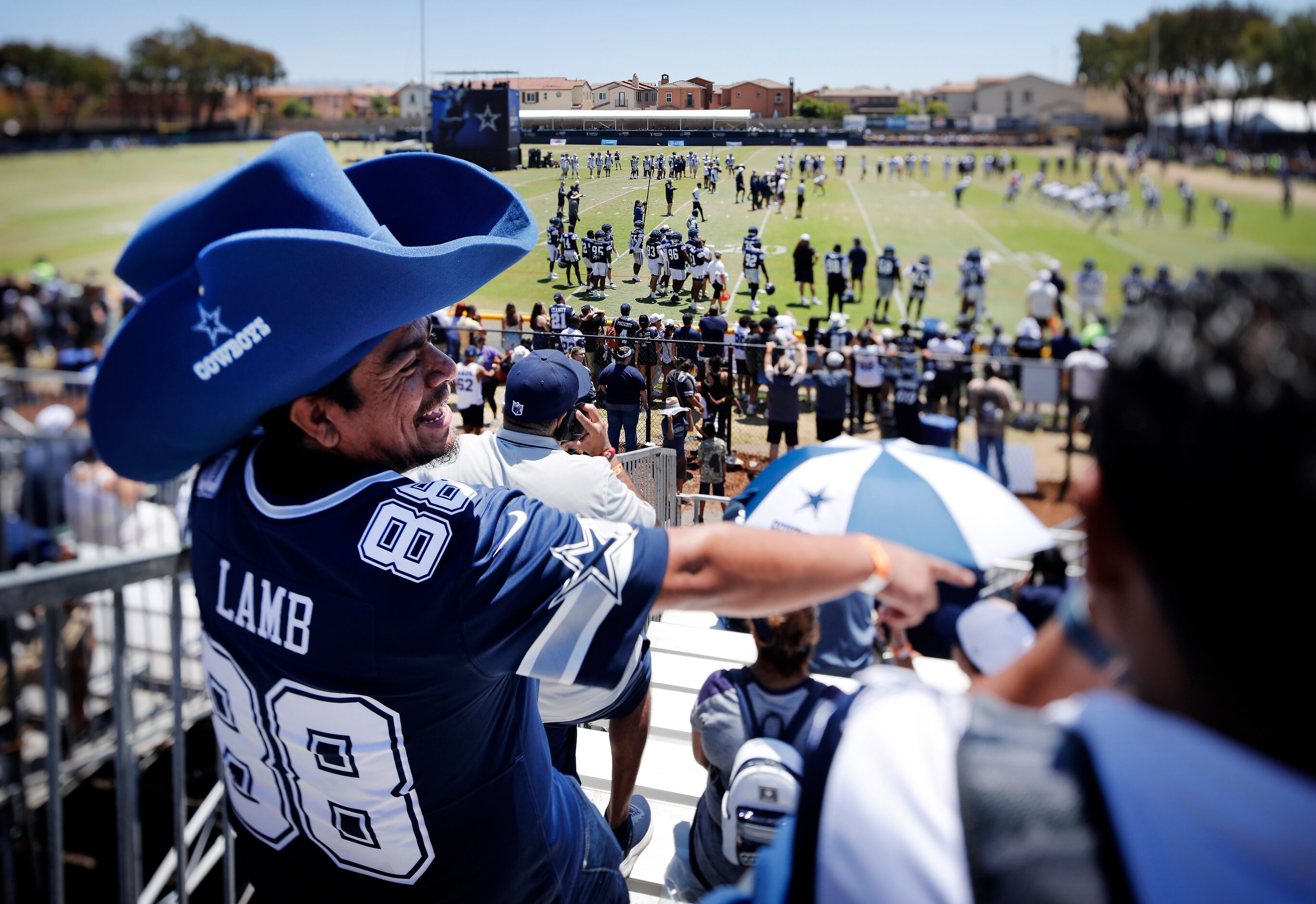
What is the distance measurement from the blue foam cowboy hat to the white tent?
4.50 feet

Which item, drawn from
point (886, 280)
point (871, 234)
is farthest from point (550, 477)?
point (886, 280)

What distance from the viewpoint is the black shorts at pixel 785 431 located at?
6051 mm

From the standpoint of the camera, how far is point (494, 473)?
2387 millimetres

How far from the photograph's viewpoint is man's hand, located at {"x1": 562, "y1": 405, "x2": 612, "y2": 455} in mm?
2264

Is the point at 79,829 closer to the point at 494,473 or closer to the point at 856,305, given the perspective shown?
the point at 494,473

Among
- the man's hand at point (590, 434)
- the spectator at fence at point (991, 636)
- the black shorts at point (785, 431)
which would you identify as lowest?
the black shorts at point (785, 431)

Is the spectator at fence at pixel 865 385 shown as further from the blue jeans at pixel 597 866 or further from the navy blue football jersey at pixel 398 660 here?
the navy blue football jersey at pixel 398 660

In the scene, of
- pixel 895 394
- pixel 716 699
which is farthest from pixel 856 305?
pixel 716 699

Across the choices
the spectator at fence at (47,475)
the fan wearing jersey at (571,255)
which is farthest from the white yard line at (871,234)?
the spectator at fence at (47,475)

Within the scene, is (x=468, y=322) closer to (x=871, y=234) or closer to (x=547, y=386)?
(x=547, y=386)

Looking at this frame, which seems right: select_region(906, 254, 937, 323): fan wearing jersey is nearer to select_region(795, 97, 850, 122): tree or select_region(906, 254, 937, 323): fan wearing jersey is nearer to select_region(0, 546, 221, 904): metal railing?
select_region(0, 546, 221, 904): metal railing

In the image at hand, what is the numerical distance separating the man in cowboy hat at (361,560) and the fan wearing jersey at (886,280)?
13.9 m

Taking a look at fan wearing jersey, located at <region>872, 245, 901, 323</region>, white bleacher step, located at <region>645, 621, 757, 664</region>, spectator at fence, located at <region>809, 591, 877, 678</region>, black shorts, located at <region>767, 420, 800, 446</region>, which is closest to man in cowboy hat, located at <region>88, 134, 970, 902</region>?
white bleacher step, located at <region>645, 621, 757, 664</region>

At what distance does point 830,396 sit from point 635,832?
6867mm
